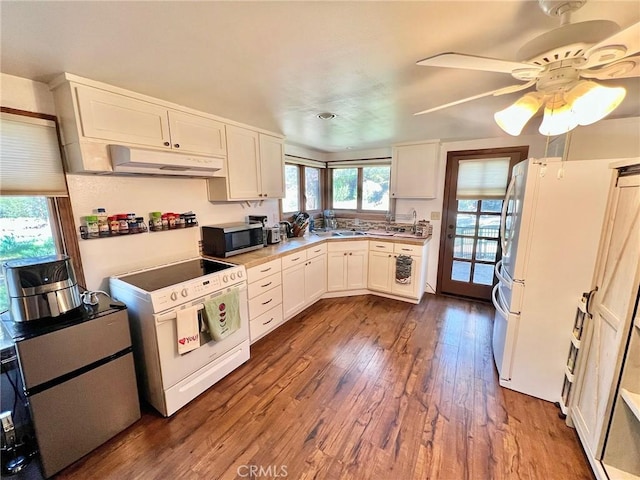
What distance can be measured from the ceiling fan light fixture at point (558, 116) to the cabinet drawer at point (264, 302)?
97.2 inches

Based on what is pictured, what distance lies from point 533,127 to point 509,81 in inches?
65.7

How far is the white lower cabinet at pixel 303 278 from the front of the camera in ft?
9.85

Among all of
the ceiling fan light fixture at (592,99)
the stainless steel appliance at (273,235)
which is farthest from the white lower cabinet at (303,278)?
the ceiling fan light fixture at (592,99)

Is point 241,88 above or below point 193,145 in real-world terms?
above

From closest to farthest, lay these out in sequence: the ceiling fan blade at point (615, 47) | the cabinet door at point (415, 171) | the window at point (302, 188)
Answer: the ceiling fan blade at point (615, 47) → the cabinet door at point (415, 171) → the window at point (302, 188)

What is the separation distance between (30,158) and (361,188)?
3.79 metres

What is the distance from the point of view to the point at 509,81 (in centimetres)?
170

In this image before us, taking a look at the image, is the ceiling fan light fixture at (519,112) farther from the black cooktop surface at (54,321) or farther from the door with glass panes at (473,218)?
the black cooktop surface at (54,321)

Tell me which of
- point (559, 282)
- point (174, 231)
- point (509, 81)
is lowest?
point (559, 282)

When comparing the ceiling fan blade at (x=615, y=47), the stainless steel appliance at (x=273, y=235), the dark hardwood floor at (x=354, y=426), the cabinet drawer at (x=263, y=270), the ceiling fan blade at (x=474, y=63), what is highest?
the ceiling fan blade at (x=474, y=63)

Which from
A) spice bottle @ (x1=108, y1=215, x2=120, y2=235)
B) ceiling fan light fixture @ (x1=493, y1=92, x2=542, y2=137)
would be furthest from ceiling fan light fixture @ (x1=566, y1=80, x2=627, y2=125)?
spice bottle @ (x1=108, y1=215, x2=120, y2=235)

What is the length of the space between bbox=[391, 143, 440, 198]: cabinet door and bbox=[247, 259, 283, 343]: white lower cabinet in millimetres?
2147

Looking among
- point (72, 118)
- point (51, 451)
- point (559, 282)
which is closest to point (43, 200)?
point (72, 118)

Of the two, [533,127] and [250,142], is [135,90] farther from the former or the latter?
[533,127]
